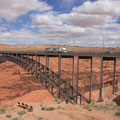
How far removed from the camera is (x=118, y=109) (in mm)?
10836

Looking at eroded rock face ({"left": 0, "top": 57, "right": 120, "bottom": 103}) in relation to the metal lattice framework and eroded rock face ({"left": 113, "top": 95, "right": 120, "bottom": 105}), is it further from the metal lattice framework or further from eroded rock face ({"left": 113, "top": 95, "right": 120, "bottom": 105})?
eroded rock face ({"left": 113, "top": 95, "right": 120, "bottom": 105})

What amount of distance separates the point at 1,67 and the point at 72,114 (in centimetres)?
5220

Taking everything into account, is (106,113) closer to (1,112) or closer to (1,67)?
(1,112)

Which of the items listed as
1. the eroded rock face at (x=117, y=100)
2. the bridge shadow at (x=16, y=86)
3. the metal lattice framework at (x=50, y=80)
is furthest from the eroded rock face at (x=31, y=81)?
the eroded rock face at (x=117, y=100)

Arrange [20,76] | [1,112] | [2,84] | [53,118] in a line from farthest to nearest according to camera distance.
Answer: [20,76] < [2,84] < [1,112] < [53,118]

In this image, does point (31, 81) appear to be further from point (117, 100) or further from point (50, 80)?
point (117, 100)

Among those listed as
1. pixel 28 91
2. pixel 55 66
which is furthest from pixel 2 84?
pixel 55 66

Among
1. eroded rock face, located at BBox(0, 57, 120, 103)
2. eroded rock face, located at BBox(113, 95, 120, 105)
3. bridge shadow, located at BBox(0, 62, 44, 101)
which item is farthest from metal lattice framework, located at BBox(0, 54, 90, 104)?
eroded rock face, located at BBox(0, 57, 120, 103)

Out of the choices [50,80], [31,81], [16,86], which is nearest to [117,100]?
[50,80]

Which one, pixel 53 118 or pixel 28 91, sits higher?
pixel 53 118

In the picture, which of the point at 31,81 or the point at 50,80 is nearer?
the point at 50,80

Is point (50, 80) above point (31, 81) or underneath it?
above

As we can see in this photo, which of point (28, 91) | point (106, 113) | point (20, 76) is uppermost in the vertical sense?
point (106, 113)

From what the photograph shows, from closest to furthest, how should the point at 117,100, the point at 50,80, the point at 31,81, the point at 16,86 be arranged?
the point at 117,100 → the point at 50,80 → the point at 16,86 → the point at 31,81
